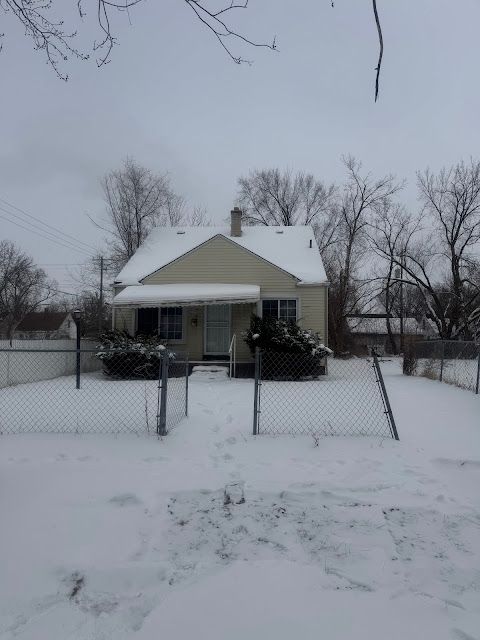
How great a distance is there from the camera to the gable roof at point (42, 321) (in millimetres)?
62347

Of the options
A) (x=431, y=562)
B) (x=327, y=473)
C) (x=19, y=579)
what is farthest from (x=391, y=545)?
(x=19, y=579)

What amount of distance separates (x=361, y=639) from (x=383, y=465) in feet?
9.76

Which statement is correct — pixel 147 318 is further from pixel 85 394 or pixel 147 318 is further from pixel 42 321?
pixel 42 321

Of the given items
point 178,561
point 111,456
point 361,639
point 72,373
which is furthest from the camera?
point 72,373

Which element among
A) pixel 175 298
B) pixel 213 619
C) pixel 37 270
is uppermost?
pixel 37 270

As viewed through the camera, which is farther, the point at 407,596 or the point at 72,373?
the point at 72,373

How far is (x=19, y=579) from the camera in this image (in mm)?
3133

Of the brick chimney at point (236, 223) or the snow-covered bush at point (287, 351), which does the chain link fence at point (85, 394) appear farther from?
the brick chimney at point (236, 223)

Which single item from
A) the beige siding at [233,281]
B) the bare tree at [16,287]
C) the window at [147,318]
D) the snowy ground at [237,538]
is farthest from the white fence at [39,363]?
the bare tree at [16,287]

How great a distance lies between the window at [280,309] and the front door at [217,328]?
1302 millimetres

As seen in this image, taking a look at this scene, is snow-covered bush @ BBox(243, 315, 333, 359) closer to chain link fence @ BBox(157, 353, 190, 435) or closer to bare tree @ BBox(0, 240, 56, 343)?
chain link fence @ BBox(157, 353, 190, 435)

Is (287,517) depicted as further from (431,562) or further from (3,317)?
(3,317)

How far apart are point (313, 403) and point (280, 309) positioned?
7.63 m

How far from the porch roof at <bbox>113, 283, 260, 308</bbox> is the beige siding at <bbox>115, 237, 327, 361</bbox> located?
65 centimetres
